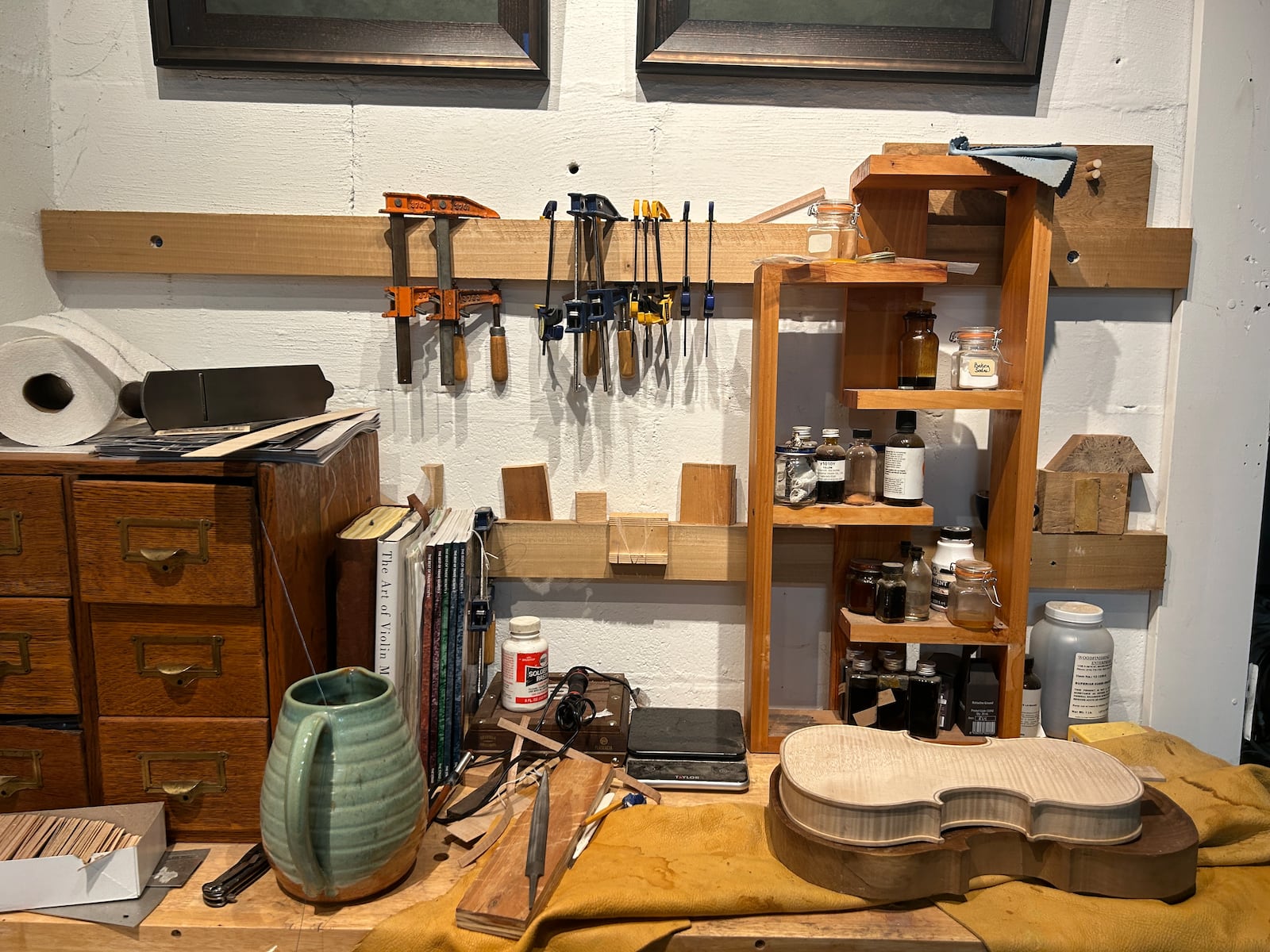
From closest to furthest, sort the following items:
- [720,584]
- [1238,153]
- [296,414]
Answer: [296,414]
[1238,153]
[720,584]

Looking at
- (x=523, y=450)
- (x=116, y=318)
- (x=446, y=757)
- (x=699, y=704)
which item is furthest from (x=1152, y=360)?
(x=116, y=318)

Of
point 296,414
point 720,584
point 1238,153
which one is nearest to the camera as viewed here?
point 296,414

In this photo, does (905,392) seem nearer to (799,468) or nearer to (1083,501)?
(799,468)

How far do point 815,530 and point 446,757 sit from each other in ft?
2.44

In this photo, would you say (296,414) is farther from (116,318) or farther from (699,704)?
(699,704)

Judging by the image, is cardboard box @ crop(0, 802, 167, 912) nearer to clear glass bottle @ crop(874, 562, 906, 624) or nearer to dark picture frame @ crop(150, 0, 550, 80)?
clear glass bottle @ crop(874, 562, 906, 624)

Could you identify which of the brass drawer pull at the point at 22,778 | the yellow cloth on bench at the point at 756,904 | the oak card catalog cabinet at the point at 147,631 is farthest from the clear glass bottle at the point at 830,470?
the brass drawer pull at the point at 22,778

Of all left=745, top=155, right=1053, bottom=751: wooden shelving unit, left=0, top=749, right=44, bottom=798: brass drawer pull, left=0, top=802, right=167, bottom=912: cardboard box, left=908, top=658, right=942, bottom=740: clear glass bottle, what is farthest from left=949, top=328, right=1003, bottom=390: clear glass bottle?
left=0, top=749, right=44, bottom=798: brass drawer pull

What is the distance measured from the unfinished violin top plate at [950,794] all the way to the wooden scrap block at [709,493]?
1.61 ft

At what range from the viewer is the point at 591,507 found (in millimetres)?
1490

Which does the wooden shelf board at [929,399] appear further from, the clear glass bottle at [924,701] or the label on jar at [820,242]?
the clear glass bottle at [924,701]

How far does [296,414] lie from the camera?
4.11ft

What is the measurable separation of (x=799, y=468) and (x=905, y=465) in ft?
0.54

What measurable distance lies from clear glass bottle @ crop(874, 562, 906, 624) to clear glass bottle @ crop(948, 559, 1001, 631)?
8cm
